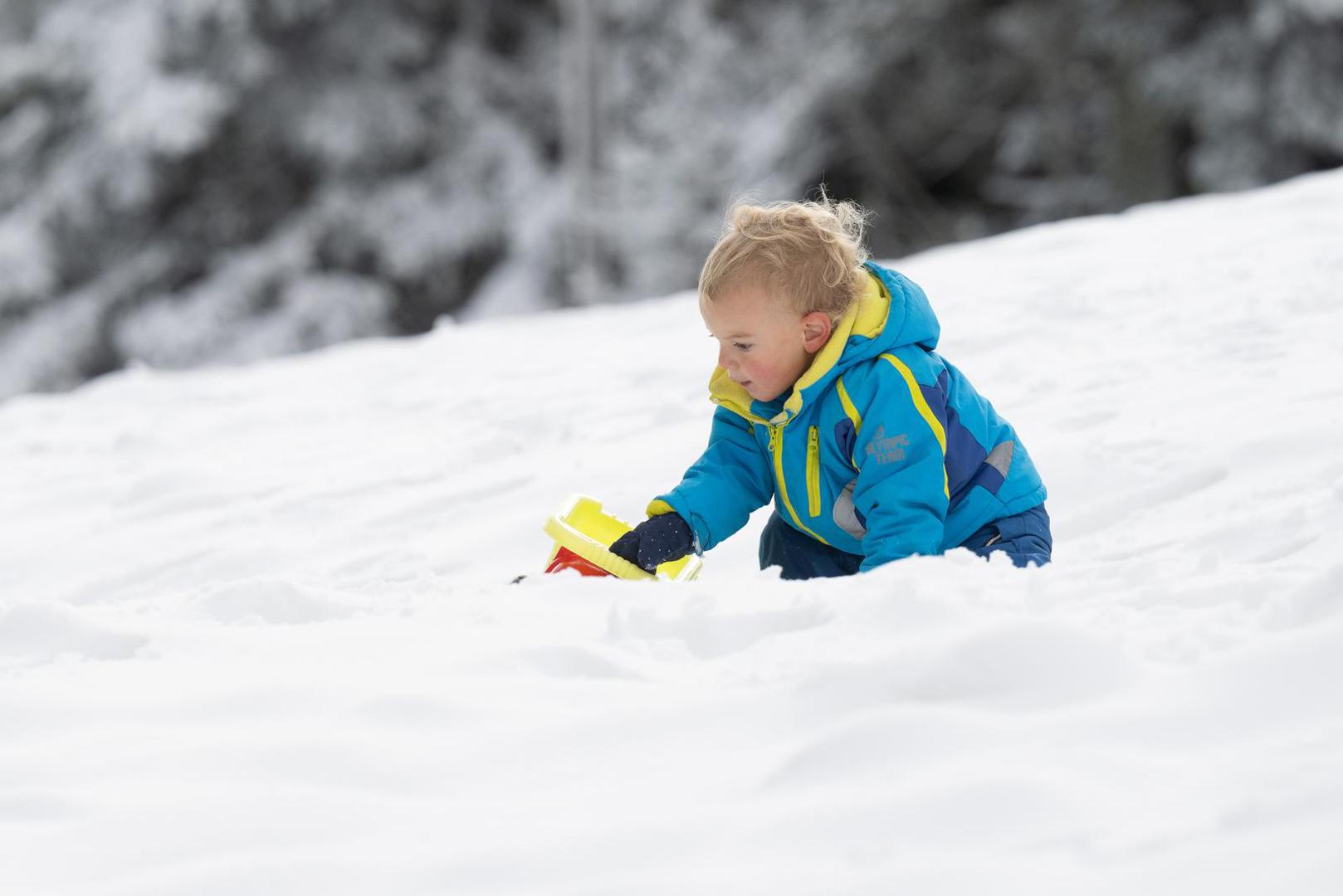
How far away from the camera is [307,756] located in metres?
1.65

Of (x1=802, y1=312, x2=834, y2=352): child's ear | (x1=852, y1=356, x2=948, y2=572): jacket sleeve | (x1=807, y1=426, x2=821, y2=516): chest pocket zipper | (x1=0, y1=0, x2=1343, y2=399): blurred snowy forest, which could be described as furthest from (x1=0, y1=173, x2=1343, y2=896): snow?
(x1=0, y1=0, x2=1343, y2=399): blurred snowy forest

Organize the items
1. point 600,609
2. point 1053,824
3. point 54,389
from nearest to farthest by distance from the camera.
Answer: point 1053,824 → point 600,609 → point 54,389

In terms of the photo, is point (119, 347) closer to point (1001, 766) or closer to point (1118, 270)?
Answer: point (1118, 270)

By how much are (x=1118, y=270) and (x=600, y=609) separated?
3.42 meters

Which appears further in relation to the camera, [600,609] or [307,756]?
[600,609]

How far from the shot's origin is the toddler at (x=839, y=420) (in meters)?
2.34

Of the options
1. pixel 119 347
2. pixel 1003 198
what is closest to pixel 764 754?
pixel 1003 198

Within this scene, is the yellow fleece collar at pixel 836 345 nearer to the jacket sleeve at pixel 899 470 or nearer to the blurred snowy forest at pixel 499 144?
the jacket sleeve at pixel 899 470

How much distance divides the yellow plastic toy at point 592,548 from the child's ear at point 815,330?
43 cm

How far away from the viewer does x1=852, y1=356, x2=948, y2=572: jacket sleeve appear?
2.30 metres

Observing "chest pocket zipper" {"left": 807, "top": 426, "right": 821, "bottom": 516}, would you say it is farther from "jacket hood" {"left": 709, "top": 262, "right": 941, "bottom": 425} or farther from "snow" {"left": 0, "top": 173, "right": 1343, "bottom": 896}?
"snow" {"left": 0, "top": 173, "right": 1343, "bottom": 896}

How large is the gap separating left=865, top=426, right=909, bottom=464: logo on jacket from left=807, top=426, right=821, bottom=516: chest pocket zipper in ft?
0.44

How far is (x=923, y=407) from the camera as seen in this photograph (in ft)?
7.75

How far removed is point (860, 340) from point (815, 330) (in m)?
0.08
